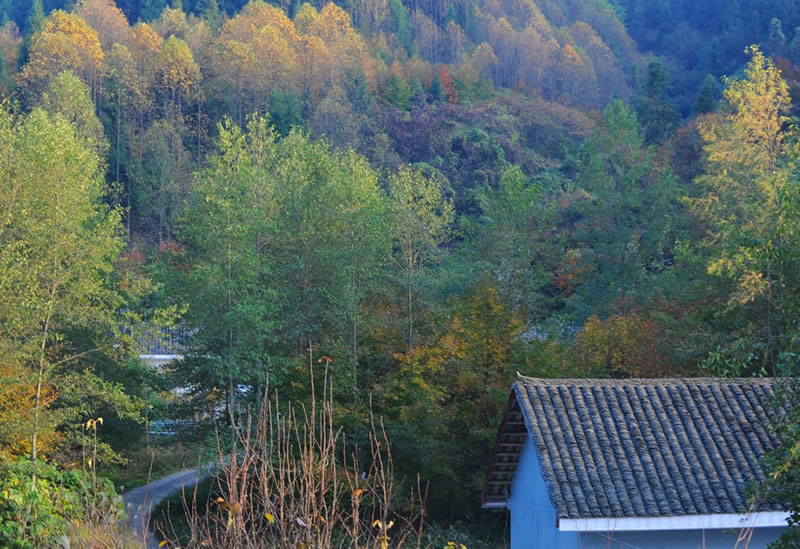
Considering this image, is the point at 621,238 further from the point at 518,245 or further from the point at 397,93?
the point at 397,93

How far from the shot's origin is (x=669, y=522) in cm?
1094

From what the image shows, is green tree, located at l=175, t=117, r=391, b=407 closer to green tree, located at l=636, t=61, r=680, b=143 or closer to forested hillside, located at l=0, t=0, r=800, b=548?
forested hillside, located at l=0, t=0, r=800, b=548

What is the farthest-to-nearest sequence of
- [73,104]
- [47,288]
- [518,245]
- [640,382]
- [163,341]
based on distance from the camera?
[73,104] < [518,245] < [163,341] < [47,288] < [640,382]

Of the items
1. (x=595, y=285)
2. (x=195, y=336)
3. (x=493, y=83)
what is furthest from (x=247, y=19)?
(x=195, y=336)

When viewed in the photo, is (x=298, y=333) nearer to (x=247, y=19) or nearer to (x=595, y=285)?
(x=595, y=285)

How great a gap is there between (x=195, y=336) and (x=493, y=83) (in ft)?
185

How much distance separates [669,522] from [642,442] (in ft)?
4.39

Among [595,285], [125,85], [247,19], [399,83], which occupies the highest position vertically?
[247,19]

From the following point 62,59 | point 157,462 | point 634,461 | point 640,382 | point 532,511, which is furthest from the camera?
point 62,59

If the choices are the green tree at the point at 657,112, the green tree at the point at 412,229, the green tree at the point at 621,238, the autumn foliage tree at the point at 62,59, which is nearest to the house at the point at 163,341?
the green tree at the point at 412,229

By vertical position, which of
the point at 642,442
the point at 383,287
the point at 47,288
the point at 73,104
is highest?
the point at 73,104

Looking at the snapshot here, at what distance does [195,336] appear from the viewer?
24.0 meters

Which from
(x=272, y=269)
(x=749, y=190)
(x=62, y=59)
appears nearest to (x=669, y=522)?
(x=749, y=190)

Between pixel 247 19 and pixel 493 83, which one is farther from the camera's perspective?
pixel 493 83
